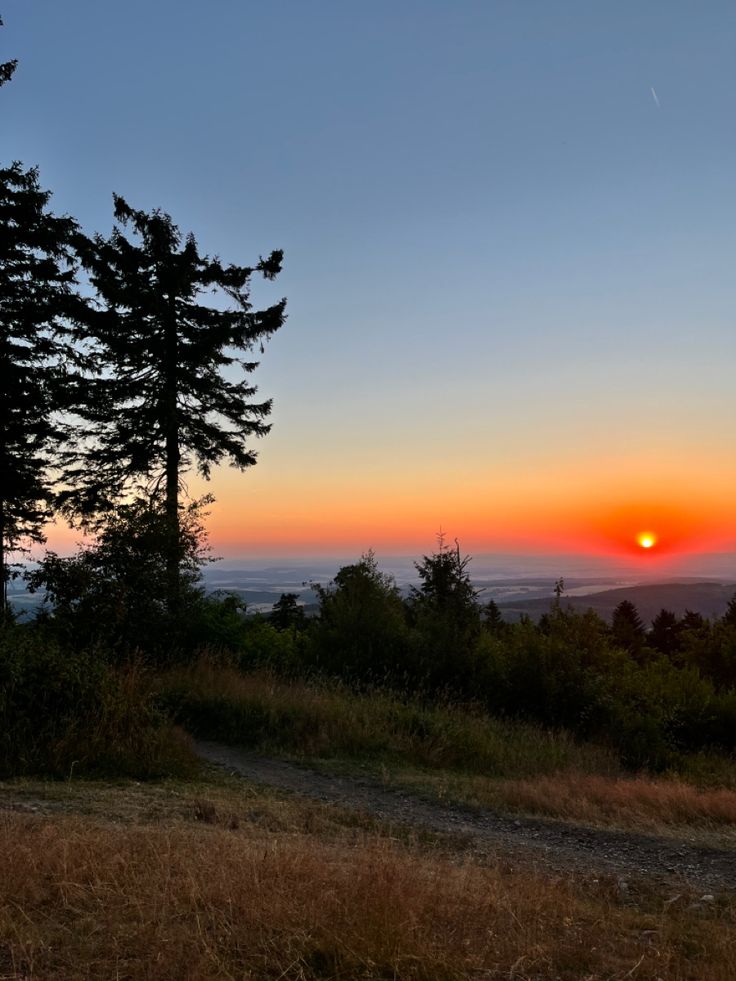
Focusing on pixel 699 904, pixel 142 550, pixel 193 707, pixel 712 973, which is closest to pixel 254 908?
pixel 712 973

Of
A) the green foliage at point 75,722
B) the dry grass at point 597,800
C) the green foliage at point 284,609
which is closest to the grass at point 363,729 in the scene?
the dry grass at point 597,800

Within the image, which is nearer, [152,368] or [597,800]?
[597,800]

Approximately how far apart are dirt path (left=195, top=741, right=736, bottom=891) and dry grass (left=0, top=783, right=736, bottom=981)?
0.89 m

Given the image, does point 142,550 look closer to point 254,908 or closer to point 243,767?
point 243,767

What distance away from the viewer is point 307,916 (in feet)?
13.3

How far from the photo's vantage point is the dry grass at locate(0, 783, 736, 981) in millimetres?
3670

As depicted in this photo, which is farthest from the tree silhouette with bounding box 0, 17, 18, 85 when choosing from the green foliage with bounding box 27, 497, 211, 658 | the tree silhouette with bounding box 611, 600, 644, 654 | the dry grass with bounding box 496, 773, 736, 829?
the tree silhouette with bounding box 611, 600, 644, 654

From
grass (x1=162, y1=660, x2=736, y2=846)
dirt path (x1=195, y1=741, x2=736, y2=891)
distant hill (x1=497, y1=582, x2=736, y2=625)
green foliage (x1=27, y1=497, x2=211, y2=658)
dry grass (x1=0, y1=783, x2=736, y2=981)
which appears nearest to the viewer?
dry grass (x1=0, y1=783, x2=736, y2=981)

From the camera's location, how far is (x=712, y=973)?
3.81 metres

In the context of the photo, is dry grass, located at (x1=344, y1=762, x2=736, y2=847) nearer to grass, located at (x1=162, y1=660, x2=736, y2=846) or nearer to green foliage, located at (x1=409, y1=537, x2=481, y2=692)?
grass, located at (x1=162, y1=660, x2=736, y2=846)

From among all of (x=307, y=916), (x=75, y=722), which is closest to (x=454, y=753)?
(x=75, y=722)

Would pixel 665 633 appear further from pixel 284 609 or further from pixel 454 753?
pixel 454 753

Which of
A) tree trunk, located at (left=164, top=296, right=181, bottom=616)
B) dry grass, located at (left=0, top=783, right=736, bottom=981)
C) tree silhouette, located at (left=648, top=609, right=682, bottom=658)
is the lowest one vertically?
tree silhouette, located at (left=648, top=609, right=682, bottom=658)

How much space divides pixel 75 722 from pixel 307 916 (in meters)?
5.94
